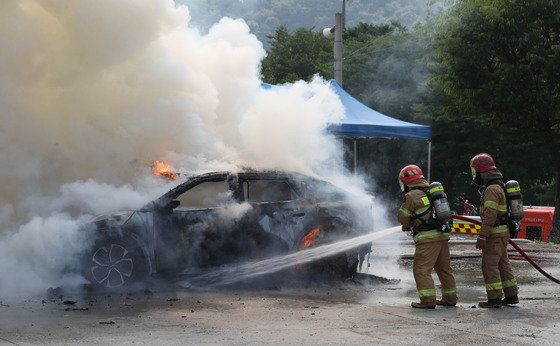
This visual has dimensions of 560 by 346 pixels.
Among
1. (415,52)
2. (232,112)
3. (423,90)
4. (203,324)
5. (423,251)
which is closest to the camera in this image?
(203,324)

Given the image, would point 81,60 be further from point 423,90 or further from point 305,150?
point 423,90

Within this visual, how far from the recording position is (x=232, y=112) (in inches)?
428

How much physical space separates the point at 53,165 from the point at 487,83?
11.1 m

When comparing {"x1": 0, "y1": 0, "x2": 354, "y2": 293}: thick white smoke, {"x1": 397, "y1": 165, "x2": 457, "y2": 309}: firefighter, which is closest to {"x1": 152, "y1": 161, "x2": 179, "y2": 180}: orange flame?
{"x1": 0, "y1": 0, "x2": 354, "y2": 293}: thick white smoke

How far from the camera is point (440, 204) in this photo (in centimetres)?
758

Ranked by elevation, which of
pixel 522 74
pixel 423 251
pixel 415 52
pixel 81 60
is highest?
pixel 415 52

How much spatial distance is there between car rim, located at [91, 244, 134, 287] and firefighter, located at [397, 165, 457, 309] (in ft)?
10.7

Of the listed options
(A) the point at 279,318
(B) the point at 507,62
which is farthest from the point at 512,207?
(B) the point at 507,62

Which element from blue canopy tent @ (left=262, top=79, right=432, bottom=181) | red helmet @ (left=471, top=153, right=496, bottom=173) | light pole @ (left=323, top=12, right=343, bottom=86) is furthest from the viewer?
light pole @ (left=323, top=12, right=343, bottom=86)

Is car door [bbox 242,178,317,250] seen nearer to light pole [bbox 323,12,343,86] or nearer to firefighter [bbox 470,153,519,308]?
firefighter [bbox 470,153,519,308]

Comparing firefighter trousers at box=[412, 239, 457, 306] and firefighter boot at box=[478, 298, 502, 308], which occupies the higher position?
firefighter trousers at box=[412, 239, 457, 306]

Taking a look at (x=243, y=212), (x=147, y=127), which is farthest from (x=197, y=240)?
(x=147, y=127)

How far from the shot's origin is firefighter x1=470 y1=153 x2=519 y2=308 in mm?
7660

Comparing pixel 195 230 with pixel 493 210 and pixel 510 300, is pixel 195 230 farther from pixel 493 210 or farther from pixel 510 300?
pixel 510 300
